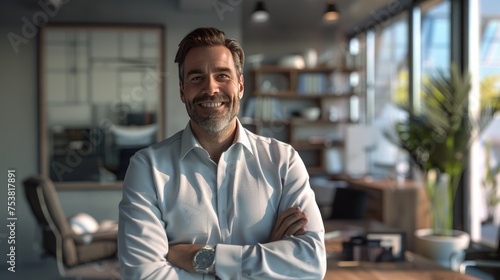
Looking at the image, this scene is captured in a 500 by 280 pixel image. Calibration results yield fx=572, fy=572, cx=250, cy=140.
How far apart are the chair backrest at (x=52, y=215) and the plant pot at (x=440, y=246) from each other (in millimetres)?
2884

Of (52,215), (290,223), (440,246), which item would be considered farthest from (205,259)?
(440,246)

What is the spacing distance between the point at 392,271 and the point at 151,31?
11.9 ft

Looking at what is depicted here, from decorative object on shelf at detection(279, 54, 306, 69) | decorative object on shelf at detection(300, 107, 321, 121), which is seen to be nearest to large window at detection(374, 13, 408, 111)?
decorative object on shelf at detection(300, 107, 321, 121)

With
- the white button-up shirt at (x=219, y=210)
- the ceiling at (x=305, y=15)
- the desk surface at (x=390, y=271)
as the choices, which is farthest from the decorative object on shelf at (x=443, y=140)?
the white button-up shirt at (x=219, y=210)

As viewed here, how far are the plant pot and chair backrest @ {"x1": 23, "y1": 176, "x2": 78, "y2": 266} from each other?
2.88 metres

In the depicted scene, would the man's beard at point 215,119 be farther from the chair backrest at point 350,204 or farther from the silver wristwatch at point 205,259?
the chair backrest at point 350,204

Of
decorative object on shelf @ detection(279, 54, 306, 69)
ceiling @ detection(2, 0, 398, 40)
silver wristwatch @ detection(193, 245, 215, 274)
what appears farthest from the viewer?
decorative object on shelf @ detection(279, 54, 306, 69)

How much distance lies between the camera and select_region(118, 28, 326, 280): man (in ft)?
5.37

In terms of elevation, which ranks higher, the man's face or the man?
the man's face

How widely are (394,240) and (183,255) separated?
5.45ft

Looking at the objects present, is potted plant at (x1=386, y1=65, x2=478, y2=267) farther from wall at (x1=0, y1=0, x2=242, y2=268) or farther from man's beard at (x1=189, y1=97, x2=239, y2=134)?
man's beard at (x1=189, y1=97, x2=239, y2=134)

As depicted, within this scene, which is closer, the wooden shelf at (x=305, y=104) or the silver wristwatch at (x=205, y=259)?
the silver wristwatch at (x=205, y=259)

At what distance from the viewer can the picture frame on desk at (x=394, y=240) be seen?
9.73 ft

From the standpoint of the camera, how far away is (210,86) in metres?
1.62
